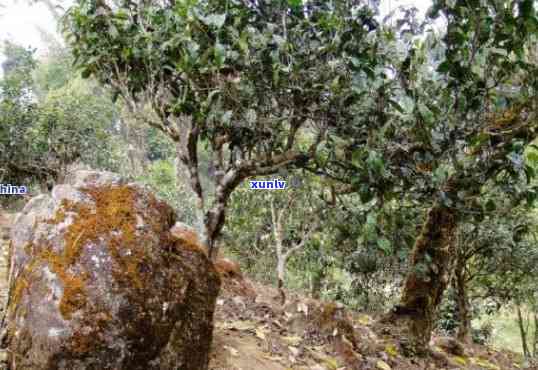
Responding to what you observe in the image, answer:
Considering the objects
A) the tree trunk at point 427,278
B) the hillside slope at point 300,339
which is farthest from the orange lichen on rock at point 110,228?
the tree trunk at point 427,278

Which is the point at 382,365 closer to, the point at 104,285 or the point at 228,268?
the point at 228,268

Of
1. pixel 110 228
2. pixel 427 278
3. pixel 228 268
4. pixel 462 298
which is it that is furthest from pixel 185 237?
pixel 462 298

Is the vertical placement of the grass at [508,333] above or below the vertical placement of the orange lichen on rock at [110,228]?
below

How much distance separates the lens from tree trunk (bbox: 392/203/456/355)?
18.5 ft

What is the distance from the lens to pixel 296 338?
509 centimetres

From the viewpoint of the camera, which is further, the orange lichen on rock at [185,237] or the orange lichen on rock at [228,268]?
the orange lichen on rock at [228,268]

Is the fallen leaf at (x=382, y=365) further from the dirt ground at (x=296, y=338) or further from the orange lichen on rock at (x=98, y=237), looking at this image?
the orange lichen on rock at (x=98, y=237)

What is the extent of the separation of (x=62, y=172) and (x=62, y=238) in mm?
9046

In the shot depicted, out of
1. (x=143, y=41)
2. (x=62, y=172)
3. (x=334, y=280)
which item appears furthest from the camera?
(x=62, y=172)

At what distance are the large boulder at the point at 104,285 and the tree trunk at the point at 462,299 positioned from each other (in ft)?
20.2

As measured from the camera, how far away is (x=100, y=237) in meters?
2.83

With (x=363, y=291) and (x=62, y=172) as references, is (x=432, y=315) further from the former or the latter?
(x=62, y=172)

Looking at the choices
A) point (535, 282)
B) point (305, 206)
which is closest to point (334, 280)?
point (305, 206)

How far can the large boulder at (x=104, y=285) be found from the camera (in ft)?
8.48
